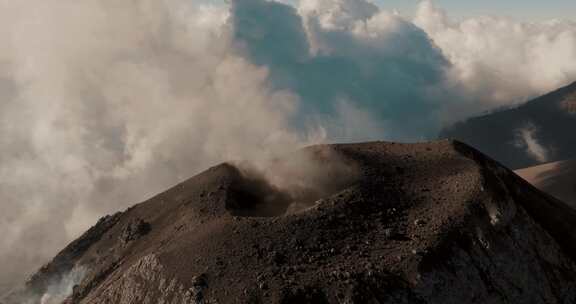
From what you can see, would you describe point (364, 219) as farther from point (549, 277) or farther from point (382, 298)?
point (549, 277)

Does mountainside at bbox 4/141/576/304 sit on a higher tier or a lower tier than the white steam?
lower

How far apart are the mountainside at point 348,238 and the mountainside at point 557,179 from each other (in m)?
81.4

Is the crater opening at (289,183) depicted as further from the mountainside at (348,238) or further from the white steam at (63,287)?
the white steam at (63,287)

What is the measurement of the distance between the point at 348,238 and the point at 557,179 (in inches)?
4796

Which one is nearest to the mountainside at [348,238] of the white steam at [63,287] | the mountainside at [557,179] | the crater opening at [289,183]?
the crater opening at [289,183]

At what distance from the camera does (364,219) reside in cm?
3978

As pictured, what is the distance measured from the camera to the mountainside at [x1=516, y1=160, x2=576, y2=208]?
417 feet

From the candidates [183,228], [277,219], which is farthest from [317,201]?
[183,228]

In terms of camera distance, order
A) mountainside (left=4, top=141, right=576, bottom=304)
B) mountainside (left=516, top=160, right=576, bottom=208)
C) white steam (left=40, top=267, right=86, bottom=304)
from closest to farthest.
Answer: mountainside (left=4, top=141, right=576, bottom=304) < white steam (left=40, top=267, right=86, bottom=304) < mountainside (left=516, top=160, right=576, bottom=208)

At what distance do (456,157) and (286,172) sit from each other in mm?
15010

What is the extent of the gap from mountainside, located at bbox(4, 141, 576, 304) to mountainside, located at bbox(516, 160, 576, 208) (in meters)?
81.4

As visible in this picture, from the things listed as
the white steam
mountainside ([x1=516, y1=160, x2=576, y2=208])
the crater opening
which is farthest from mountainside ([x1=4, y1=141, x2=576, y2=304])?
mountainside ([x1=516, y1=160, x2=576, y2=208])

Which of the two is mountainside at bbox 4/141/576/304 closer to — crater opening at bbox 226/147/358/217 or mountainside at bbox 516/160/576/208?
crater opening at bbox 226/147/358/217

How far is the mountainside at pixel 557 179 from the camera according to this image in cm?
12716
